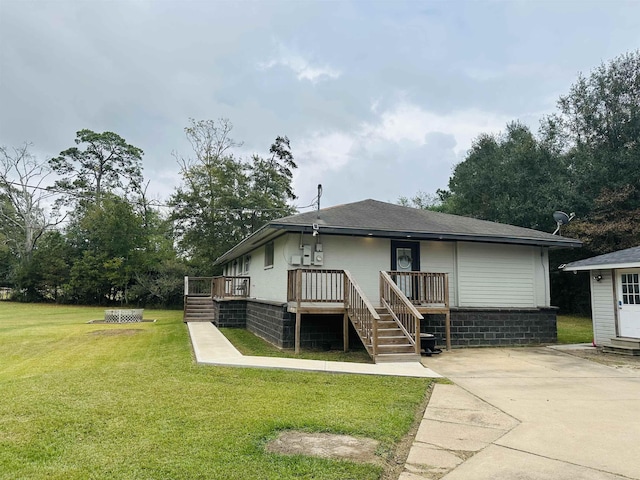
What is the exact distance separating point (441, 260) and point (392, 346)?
3.70 m

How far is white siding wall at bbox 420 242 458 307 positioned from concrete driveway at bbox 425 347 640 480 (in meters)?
2.34

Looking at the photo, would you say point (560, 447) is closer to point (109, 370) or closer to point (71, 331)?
point (109, 370)

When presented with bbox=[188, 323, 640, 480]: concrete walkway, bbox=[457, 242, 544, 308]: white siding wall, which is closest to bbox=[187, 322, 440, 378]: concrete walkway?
bbox=[188, 323, 640, 480]: concrete walkway

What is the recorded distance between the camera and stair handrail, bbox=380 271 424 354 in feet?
26.4

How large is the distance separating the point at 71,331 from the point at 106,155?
27.7m

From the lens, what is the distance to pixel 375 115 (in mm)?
23078

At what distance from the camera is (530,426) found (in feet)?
14.0

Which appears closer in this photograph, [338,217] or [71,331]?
[338,217]

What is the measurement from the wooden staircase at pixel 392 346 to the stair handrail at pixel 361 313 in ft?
0.66

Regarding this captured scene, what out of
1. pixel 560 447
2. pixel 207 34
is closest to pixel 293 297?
pixel 560 447

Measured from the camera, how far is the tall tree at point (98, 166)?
35312 millimetres

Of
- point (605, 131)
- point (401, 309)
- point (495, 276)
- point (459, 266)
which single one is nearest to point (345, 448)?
point (401, 309)

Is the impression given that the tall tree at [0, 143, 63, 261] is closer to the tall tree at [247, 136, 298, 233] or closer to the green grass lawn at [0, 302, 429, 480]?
the tall tree at [247, 136, 298, 233]

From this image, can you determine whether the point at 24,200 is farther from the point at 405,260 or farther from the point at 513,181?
the point at 513,181
